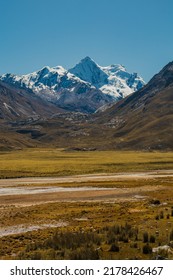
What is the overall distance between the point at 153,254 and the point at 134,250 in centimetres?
258

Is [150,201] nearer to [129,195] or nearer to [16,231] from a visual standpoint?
[129,195]

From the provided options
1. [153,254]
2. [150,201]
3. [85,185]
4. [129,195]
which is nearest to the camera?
[153,254]

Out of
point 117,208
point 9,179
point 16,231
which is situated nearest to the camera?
point 16,231

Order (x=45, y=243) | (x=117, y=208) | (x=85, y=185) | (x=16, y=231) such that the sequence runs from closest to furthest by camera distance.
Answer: (x=45, y=243) → (x=16, y=231) → (x=117, y=208) → (x=85, y=185)

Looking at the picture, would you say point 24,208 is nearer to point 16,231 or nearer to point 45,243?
point 16,231

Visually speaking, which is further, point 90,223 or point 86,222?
point 86,222

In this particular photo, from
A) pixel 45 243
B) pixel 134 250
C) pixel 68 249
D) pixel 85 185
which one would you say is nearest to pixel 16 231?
pixel 45 243

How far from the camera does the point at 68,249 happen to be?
30297mm

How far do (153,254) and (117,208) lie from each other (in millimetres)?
27856

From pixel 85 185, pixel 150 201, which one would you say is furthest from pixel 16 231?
pixel 85 185

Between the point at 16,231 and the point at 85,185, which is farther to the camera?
the point at 85,185
